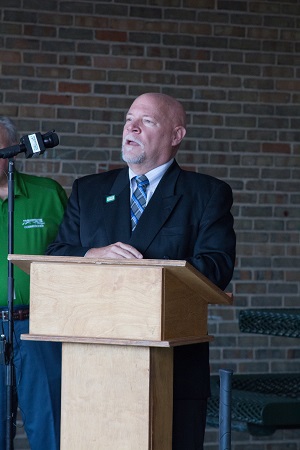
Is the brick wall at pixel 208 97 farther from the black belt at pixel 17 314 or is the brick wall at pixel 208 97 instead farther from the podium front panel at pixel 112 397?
the podium front panel at pixel 112 397

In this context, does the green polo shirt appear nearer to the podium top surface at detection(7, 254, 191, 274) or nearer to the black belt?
the black belt

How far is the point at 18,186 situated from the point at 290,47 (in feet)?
9.21

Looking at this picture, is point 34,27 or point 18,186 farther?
point 34,27

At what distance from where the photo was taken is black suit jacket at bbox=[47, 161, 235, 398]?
3660 millimetres

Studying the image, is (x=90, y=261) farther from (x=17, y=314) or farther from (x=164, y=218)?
(x=17, y=314)

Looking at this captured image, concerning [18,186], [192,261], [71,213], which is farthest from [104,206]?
[18,186]

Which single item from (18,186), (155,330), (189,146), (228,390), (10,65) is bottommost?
(228,390)

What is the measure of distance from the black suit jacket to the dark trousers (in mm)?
40

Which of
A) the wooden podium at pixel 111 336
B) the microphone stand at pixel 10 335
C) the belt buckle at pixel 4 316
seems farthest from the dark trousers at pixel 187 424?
the belt buckle at pixel 4 316

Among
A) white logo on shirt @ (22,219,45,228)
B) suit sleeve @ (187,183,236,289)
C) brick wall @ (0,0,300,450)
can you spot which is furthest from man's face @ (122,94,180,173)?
brick wall @ (0,0,300,450)

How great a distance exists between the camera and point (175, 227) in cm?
374

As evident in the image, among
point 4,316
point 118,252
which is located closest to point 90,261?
point 118,252

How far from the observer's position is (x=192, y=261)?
3.60 metres

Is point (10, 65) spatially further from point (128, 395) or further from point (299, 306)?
point (128, 395)
